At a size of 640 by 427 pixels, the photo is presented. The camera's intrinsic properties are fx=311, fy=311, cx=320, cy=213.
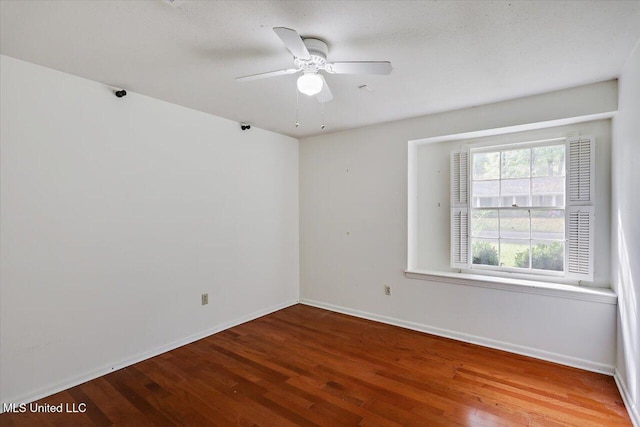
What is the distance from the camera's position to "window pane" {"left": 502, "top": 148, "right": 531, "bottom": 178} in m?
3.15

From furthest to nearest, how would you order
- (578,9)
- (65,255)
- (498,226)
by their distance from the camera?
(498,226) < (65,255) < (578,9)

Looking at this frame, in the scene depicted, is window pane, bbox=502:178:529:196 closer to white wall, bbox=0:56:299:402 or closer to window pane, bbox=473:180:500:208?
window pane, bbox=473:180:500:208

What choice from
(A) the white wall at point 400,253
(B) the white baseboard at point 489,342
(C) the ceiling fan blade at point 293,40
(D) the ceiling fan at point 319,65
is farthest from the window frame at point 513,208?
(C) the ceiling fan blade at point 293,40

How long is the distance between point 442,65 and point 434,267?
2316 millimetres

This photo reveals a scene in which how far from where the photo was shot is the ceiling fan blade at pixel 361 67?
181 cm

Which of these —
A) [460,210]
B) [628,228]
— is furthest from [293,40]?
[460,210]

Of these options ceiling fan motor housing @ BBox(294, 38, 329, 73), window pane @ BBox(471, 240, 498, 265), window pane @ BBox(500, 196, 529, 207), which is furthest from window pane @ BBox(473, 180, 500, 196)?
ceiling fan motor housing @ BBox(294, 38, 329, 73)

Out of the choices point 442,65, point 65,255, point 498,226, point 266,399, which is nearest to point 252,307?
point 266,399

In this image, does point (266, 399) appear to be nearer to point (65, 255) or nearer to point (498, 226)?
point (65, 255)

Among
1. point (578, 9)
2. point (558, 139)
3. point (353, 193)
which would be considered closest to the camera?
point (578, 9)

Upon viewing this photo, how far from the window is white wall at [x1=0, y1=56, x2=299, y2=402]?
8.21 feet

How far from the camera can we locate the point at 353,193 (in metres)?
4.06

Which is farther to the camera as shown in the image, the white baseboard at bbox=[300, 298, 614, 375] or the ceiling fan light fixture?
the white baseboard at bbox=[300, 298, 614, 375]

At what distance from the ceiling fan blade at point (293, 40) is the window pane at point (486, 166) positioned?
2441 millimetres
